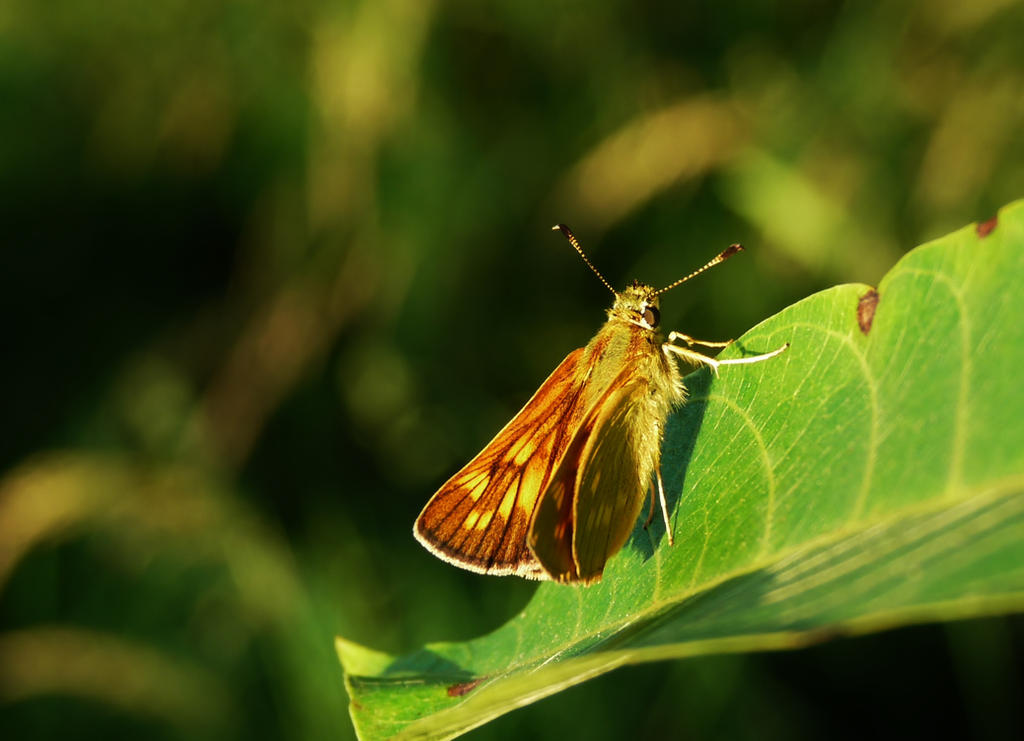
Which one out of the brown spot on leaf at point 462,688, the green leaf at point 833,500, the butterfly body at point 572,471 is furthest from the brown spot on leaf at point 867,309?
the brown spot on leaf at point 462,688

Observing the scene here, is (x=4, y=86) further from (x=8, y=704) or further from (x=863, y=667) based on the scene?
(x=863, y=667)

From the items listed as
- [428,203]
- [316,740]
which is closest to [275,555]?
[316,740]

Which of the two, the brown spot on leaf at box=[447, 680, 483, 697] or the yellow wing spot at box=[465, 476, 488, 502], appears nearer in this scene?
the brown spot on leaf at box=[447, 680, 483, 697]

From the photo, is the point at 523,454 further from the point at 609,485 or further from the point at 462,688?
the point at 462,688

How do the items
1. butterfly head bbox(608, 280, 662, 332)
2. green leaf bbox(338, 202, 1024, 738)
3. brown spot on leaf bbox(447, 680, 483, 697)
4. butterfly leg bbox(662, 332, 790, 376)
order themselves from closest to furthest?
1. green leaf bbox(338, 202, 1024, 738)
2. butterfly leg bbox(662, 332, 790, 376)
3. brown spot on leaf bbox(447, 680, 483, 697)
4. butterfly head bbox(608, 280, 662, 332)

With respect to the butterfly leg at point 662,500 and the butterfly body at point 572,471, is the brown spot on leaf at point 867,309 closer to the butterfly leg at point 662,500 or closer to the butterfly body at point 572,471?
the butterfly leg at point 662,500

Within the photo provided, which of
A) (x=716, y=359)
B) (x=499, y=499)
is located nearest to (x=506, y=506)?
(x=499, y=499)

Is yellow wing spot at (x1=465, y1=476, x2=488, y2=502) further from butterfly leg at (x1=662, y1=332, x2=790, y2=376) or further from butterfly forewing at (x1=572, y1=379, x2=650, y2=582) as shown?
butterfly leg at (x1=662, y1=332, x2=790, y2=376)

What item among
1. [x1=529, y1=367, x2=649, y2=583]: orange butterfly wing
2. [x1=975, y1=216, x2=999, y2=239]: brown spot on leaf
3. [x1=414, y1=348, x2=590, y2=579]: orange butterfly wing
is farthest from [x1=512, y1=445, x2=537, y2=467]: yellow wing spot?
[x1=975, y1=216, x2=999, y2=239]: brown spot on leaf

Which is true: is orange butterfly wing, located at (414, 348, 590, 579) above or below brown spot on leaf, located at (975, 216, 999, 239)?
above
